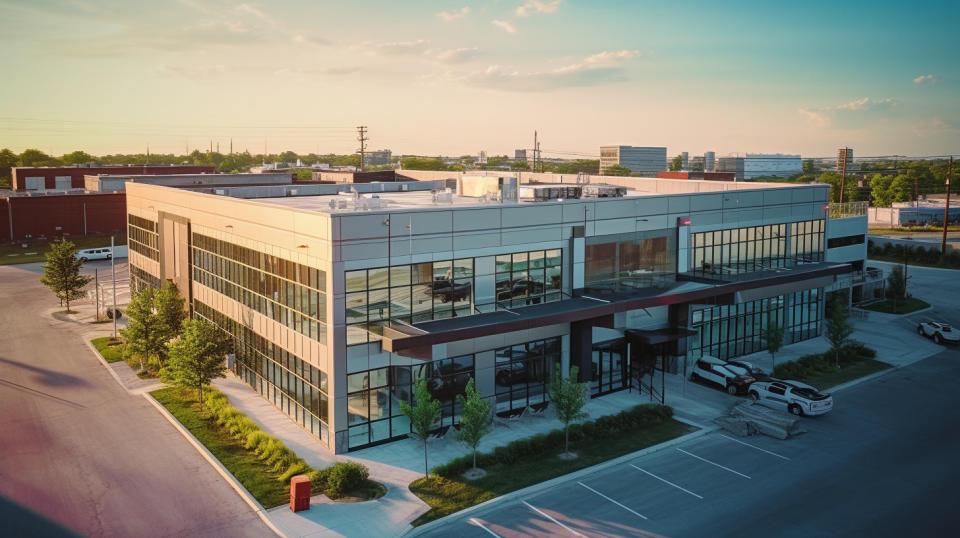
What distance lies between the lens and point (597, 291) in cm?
3678

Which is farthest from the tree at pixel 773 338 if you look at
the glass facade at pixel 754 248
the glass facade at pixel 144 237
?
the glass facade at pixel 144 237

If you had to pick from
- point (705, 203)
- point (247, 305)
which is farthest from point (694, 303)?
point (247, 305)

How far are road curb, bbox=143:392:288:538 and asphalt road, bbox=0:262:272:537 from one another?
0.21 metres

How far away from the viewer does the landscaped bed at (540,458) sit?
2564cm

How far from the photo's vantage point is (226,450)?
97.3 feet

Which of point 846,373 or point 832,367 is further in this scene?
point 832,367

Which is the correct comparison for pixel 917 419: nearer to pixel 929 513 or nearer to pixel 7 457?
pixel 929 513

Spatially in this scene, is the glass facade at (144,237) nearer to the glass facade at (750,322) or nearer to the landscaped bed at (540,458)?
the landscaped bed at (540,458)

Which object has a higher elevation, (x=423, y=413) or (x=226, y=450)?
(x=423, y=413)

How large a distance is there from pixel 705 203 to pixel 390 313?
2048 cm

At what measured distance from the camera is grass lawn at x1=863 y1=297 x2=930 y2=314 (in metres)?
57.2

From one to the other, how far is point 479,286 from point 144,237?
3089 cm

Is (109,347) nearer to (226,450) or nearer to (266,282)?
(266,282)

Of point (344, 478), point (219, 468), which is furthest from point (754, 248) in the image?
point (219, 468)
